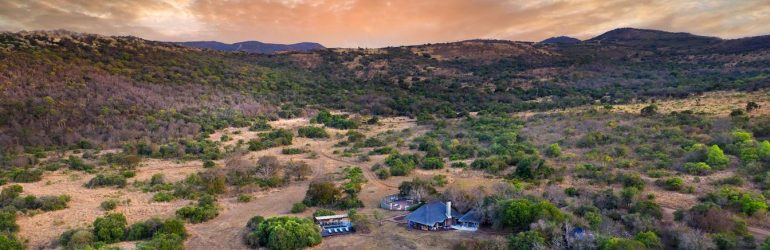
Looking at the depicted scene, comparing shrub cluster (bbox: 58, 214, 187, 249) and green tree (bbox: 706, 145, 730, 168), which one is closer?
shrub cluster (bbox: 58, 214, 187, 249)

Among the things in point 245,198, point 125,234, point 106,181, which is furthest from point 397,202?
point 106,181

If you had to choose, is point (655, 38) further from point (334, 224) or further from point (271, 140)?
point (334, 224)

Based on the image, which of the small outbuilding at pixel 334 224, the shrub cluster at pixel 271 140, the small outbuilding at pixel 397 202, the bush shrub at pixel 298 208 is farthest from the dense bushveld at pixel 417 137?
the small outbuilding at pixel 397 202

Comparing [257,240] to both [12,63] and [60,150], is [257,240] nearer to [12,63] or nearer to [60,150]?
[60,150]

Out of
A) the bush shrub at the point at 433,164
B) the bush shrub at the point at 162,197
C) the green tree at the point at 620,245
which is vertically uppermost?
the green tree at the point at 620,245

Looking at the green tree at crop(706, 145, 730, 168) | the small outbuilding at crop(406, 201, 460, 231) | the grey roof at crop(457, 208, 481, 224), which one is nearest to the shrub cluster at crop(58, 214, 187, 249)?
the small outbuilding at crop(406, 201, 460, 231)

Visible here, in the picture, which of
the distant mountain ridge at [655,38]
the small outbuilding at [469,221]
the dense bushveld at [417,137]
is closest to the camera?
the dense bushveld at [417,137]

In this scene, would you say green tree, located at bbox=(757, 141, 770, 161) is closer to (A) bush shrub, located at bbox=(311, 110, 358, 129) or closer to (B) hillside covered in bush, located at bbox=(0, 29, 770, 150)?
(B) hillside covered in bush, located at bbox=(0, 29, 770, 150)

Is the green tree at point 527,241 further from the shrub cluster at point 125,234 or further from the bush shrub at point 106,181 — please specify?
the bush shrub at point 106,181
